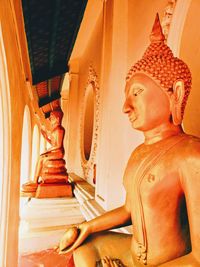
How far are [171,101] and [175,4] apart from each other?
742mm

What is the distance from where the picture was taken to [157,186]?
63cm

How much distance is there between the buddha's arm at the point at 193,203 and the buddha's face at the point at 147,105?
0.16m

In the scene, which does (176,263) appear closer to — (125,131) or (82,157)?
(125,131)

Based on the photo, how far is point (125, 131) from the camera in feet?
5.89

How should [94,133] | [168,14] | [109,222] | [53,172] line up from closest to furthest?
[109,222], [168,14], [53,172], [94,133]

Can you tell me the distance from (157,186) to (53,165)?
2154 millimetres

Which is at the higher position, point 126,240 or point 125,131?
A: point 125,131

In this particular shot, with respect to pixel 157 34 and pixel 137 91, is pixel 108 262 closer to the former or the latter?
pixel 137 91

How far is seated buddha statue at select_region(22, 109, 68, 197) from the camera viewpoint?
2.55 m

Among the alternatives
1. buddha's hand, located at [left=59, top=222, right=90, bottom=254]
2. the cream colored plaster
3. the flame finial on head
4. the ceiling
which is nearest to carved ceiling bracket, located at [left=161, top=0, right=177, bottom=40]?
the cream colored plaster

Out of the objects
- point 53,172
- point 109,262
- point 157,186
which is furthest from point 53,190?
point 157,186

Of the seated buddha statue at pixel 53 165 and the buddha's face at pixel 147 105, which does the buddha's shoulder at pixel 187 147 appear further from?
the seated buddha statue at pixel 53 165

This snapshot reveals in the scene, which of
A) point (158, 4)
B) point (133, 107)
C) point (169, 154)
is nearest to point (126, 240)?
point (169, 154)

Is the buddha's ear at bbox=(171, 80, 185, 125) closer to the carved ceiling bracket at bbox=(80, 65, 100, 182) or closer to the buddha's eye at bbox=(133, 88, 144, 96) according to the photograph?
the buddha's eye at bbox=(133, 88, 144, 96)
